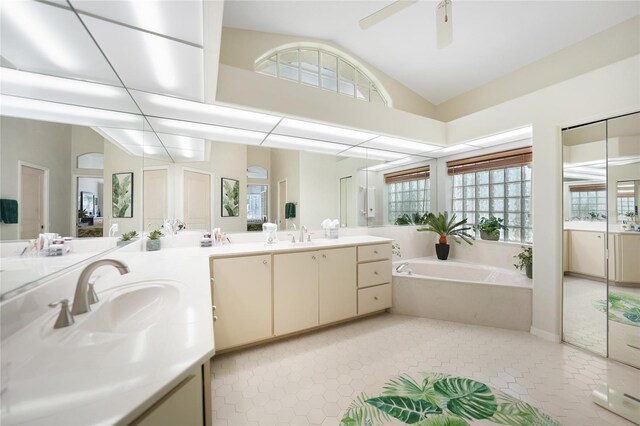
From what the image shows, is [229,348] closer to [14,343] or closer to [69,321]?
[69,321]

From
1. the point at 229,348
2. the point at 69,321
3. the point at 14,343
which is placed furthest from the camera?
the point at 229,348

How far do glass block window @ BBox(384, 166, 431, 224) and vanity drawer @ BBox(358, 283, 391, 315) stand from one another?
5.28 ft

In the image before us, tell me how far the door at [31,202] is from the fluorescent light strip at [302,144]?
202cm

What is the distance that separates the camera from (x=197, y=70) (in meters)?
1.67

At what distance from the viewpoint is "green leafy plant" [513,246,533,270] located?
2873mm

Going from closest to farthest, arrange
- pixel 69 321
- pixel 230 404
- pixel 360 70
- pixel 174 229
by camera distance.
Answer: pixel 69 321, pixel 230 404, pixel 174 229, pixel 360 70

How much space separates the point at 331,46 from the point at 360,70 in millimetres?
538

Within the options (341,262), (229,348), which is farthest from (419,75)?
(229,348)

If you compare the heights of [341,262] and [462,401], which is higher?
[341,262]

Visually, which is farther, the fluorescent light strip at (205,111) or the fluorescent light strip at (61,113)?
the fluorescent light strip at (205,111)

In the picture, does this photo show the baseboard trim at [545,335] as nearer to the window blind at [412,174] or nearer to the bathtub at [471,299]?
the bathtub at [471,299]

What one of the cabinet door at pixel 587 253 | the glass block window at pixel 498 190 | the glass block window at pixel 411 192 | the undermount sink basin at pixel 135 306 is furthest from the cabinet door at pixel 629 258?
the undermount sink basin at pixel 135 306

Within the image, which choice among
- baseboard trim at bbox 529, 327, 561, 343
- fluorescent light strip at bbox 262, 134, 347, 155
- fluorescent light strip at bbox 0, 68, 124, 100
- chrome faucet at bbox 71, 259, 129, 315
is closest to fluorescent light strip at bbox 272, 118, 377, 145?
fluorescent light strip at bbox 262, 134, 347, 155

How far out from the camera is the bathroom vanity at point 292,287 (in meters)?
2.09
